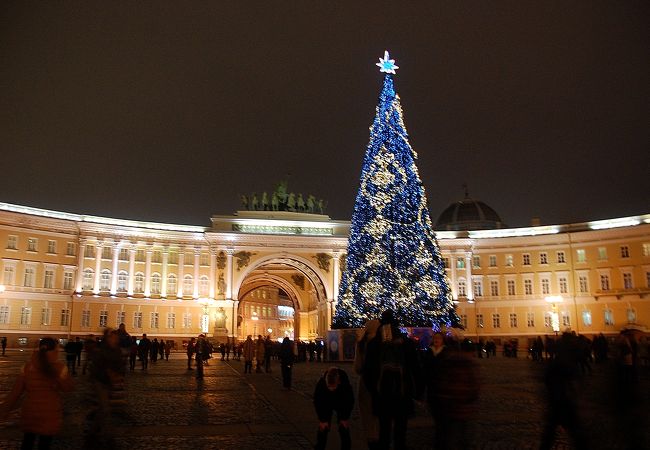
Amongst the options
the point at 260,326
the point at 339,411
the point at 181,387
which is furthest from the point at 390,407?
the point at 260,326

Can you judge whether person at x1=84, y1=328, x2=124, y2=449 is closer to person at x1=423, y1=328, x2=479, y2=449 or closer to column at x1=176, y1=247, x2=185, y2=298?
person at x1=423, y1=328, x2=479, y2=449

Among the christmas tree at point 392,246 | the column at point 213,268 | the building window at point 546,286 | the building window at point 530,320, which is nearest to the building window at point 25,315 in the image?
the column at point 213,268

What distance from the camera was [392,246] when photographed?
29625 mm

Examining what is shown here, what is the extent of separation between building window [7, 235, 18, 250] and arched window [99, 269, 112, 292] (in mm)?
8146

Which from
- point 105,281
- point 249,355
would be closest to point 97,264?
point 105,281

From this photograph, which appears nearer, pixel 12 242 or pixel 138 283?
pixel 12 242

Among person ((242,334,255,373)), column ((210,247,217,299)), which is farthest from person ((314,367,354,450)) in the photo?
column ((210,247,217,299))

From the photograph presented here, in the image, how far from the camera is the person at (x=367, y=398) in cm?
782

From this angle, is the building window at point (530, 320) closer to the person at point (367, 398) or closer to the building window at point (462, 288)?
the building window at point (462, 288)

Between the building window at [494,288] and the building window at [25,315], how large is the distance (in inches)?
1729

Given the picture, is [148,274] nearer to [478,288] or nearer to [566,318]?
[478,288]

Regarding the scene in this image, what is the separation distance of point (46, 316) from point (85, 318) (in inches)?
134

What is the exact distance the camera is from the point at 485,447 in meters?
9.16

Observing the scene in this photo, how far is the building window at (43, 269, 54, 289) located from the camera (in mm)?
56781
